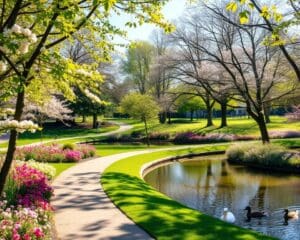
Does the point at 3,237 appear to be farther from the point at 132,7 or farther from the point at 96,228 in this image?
the point at 132,7

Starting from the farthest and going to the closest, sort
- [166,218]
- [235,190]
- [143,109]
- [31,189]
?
1. [143,109]
2. [235,190]
3. [31,189]
4. [166,218]

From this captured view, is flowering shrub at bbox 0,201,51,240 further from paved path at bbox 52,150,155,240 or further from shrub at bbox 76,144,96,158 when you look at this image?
shrub at bbox 76,144,96,158

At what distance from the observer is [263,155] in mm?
25891

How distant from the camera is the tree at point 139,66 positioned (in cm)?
7788

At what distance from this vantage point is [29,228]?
26.8 ft

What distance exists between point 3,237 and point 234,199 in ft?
36.1

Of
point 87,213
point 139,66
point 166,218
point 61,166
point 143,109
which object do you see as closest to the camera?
point 166,218

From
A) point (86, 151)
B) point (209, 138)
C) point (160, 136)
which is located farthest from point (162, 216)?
point (160, 136)

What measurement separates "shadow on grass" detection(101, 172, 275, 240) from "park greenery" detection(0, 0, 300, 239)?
0.10ft

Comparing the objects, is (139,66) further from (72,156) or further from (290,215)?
(290,215)

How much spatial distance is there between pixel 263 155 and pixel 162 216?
15.6m

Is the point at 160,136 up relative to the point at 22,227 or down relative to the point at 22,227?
up

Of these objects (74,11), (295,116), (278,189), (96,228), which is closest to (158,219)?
(96,228)

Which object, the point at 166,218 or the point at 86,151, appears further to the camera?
the point at 86,151
